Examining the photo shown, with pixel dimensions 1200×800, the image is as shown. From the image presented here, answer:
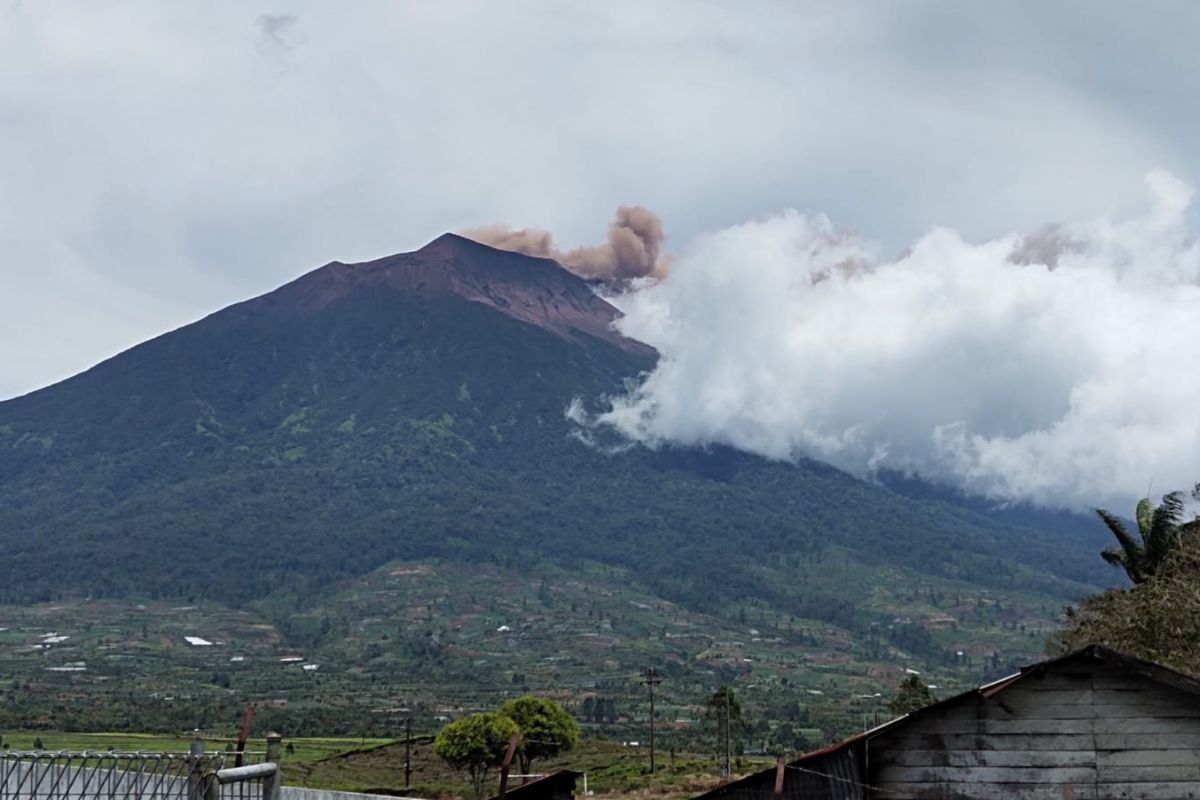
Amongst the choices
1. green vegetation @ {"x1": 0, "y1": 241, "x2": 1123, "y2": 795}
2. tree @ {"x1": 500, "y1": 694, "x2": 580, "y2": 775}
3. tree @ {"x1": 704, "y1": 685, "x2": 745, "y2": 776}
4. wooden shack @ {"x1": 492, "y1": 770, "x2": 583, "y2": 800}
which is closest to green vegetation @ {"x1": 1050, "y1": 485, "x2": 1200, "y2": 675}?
wooden shack @ {"x1": 492, "y1": 770, "x2": 583, "y2": 800}

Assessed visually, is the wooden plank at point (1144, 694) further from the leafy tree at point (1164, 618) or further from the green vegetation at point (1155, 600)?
the leafy tree at point (1164, 618)

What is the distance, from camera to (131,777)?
815 cm

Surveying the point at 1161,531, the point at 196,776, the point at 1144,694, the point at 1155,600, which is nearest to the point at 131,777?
the point at 196,776

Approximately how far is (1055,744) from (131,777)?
7.34 meters

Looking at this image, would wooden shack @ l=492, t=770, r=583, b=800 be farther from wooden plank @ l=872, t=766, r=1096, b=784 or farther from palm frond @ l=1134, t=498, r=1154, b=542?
palm frond @ l=1134, t=498, r=1154, b=542

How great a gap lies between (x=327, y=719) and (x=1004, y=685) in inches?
3547

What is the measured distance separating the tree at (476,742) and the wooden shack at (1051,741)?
137 ft

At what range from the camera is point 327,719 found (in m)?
97.3

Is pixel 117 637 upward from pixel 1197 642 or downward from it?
upward

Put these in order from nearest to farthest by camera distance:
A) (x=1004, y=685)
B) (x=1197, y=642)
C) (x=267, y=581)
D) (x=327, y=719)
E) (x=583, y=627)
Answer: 1. (x=1004, y=685)
2. (x=1197, y=642)
3. (x=327, y=719)
4. (x=583, y=627)
5. (x=267, y=581)

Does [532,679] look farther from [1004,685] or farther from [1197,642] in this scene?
[1004,685]

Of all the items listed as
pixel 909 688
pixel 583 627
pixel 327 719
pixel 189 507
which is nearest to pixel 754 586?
pixel 583 627

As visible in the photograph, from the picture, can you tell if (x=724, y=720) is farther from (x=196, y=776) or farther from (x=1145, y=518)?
(x=196, y=776)

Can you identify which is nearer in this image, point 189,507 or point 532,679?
point 532,679
